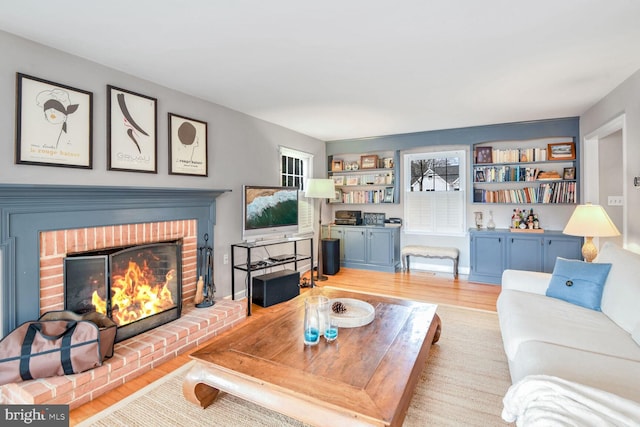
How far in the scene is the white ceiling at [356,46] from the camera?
5.98 feet

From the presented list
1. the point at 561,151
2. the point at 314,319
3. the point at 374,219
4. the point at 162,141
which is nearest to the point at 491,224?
the point at 561,151

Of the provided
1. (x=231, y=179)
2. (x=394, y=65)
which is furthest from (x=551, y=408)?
(x=231, y=179)

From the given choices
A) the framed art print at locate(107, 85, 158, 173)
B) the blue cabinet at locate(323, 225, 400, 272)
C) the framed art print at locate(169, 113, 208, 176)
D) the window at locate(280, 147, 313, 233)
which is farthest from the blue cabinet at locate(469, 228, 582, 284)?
the framed art print at locate(107, 85, 158, 173)

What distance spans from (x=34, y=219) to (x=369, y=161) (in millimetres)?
4659

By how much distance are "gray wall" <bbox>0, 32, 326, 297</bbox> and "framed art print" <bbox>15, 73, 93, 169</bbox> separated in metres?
0.04

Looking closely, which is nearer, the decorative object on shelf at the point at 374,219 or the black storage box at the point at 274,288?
the black storage box at the point at 274,288

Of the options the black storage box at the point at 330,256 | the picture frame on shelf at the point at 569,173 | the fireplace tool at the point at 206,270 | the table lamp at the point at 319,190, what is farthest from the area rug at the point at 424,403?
the picture frame on shelf at the point at 569,173

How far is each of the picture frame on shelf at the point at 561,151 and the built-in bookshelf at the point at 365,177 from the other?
2.18m

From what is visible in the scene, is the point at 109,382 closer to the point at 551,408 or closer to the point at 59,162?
the point at 59,162

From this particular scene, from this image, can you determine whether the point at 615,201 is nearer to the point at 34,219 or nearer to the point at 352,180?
the point at 352,180

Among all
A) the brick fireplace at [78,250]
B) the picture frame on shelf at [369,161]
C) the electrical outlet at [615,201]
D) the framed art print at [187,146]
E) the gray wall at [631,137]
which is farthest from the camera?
the picture frame on shelf at [369,161]

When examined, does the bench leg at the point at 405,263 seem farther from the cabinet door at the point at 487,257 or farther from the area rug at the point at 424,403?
the area rug at the point at 424,403

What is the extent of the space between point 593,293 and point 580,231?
2.96 ft

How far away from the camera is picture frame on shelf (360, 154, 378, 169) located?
563 centimetres
